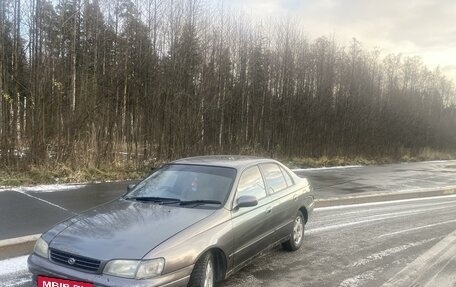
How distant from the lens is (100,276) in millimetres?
3637

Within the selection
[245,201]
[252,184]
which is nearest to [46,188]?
[252,184]

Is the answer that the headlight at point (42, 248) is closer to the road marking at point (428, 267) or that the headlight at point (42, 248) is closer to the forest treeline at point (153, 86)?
the road marking at point (428, 267)

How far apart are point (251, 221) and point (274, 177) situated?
4.03 ft

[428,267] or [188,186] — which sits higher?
[188,186]

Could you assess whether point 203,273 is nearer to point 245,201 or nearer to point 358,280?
point 245,201

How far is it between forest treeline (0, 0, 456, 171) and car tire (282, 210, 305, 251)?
24.0ft

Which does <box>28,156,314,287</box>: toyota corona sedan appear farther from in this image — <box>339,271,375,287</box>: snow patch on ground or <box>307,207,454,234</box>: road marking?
<box>307,207,454,234</box>: road marking

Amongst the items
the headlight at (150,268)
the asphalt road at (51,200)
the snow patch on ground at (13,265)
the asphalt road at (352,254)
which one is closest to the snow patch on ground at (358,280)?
the asphalt road at (352,254)

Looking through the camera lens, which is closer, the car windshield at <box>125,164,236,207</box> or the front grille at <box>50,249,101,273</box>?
the front grille at <box>50,249,101,273</box>

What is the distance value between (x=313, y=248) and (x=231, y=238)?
2.61 meters

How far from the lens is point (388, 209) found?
11.1 m

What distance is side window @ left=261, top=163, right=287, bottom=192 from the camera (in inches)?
236

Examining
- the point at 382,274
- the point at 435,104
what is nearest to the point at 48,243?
the point at 382,274

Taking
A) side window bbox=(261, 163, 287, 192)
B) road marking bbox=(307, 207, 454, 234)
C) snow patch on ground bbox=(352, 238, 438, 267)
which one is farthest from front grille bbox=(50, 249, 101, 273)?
road marking bbox=(307, 207, 454, 234)
